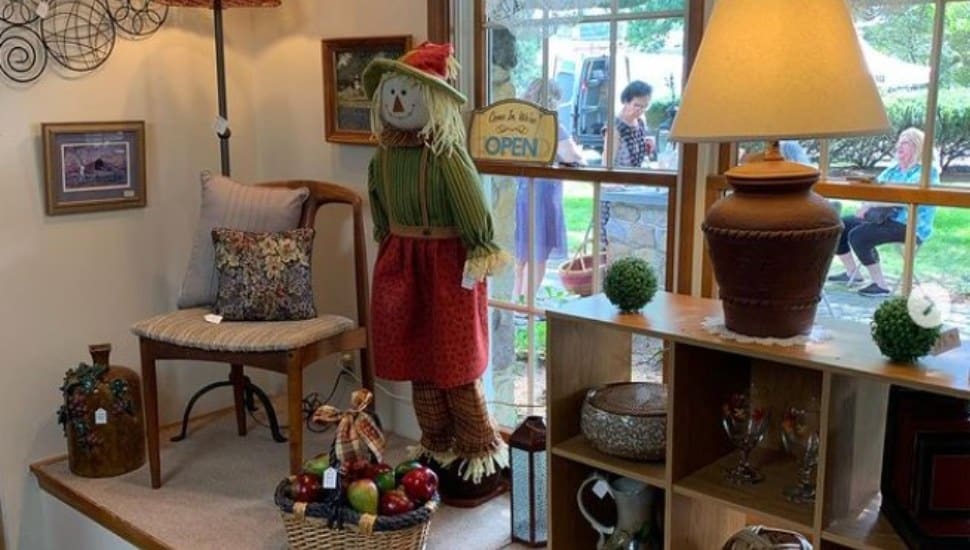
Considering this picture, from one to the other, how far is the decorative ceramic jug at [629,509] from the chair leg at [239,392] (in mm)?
1524

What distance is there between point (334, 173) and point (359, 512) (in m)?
A: 1.36

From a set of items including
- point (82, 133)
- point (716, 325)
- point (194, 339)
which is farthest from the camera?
point (82, 133)

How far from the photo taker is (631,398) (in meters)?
2.03

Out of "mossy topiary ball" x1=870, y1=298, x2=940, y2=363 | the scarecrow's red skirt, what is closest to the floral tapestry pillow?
the scarecrow's red skirt

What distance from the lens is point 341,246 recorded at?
3.31 m

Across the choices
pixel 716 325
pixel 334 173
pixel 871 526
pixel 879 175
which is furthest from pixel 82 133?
pixel 871 526

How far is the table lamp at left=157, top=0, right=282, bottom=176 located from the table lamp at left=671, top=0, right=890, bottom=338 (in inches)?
73.0

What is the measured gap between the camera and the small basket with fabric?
262cm

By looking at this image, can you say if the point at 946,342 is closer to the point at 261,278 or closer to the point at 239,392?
the point at 261,278

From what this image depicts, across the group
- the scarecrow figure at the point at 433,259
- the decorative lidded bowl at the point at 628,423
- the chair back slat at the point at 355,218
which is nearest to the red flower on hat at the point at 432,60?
the scarecrow figure at the point at 433,259

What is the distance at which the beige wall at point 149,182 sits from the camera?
2928mm

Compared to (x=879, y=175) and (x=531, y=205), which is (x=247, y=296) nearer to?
(x=531, y=205)

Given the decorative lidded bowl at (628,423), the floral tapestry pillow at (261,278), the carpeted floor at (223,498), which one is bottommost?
the carpeted floor at (223,498)

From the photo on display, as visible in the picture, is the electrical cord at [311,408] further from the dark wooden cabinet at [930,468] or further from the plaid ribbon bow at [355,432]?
the dark wooden cabinet at [930,468]
